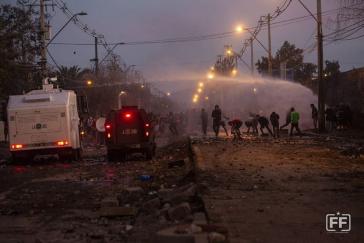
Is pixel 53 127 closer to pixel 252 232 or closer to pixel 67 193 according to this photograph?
pixel 67 193

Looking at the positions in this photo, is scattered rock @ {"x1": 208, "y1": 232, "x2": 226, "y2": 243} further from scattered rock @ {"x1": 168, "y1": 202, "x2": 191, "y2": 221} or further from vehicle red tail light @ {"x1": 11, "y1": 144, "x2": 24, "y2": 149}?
vehicle red tail light @ {"x1": 11, "y1": 144, "x2": 24, "y2": 149}

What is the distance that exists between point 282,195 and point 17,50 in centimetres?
3321

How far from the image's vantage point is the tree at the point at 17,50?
33.7 m

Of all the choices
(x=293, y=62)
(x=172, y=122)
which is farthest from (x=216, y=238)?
(x=293, y=62)

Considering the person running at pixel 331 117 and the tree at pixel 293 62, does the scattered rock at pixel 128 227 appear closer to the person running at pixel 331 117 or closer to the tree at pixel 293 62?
the person running at pixel 331 117

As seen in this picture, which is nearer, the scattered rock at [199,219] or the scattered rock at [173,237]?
the scattered rock at [173,237]

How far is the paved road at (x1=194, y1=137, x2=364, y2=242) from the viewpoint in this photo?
27.4 feet

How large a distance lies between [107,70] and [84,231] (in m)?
74.3

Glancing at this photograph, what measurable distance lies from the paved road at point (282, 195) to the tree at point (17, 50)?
60.0 ft

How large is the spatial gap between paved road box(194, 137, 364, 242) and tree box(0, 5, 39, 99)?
18290 mm

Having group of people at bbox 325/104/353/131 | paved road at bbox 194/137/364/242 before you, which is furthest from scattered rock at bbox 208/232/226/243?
group of people at bbox 325/104/353/131

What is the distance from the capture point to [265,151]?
22.6m

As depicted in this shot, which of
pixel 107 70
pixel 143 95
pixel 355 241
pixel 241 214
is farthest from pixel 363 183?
pixel 143 95

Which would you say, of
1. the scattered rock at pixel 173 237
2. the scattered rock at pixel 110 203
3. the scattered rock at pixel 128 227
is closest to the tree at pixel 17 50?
the scattered rock at pixel 110 203
